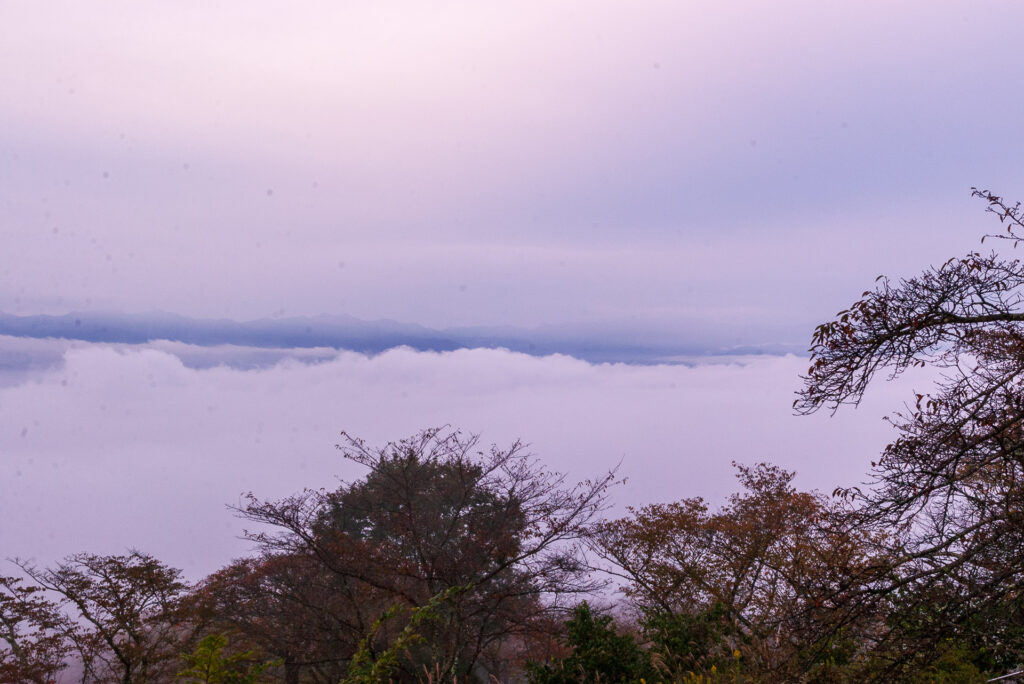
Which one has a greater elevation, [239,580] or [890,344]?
[890,344]

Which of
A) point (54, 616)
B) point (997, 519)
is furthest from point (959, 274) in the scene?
point (54, 616)

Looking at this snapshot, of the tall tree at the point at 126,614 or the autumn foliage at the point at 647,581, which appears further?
the tall tree at the point at 126,614

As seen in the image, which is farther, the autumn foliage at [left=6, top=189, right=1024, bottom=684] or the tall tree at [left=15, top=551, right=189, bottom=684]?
the tall tree at [left=15, top=551, right=189, bottom=684]

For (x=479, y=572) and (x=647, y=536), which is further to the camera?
(x=647, y=536)

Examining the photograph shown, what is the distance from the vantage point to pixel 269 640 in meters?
19.5

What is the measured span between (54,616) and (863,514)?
22.2m

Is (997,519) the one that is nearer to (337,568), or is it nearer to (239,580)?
(337,568)

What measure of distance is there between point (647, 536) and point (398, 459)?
406 inches

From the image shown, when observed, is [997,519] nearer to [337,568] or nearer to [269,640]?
[337,568]

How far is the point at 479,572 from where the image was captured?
671 inches

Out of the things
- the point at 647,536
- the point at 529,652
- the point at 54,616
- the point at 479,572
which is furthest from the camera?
the point at 529,652

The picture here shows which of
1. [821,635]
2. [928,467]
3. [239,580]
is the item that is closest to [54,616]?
[239,580]

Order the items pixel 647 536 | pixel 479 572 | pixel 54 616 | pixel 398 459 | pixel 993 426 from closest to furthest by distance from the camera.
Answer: pixel 993 426 < pixel 479 572 < pixel 398 459 < pixel 54 616 < pixel 647 536

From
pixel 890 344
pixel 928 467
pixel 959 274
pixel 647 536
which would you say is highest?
pixel 959 274
